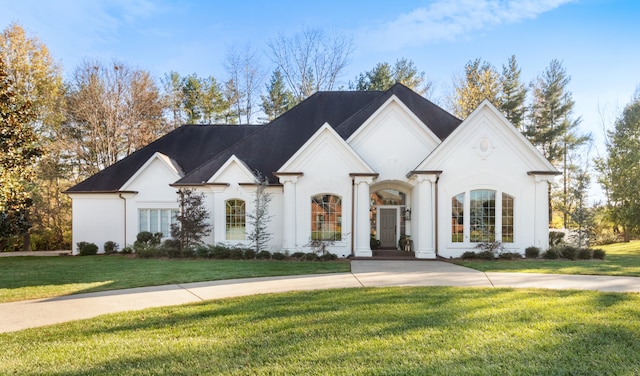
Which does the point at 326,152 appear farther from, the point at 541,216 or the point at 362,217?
the point at 541,216

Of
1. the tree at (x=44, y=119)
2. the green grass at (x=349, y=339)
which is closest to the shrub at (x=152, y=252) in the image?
the green grass at (x=349, y=339)

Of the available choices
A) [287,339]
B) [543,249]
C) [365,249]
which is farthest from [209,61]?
[287,339]

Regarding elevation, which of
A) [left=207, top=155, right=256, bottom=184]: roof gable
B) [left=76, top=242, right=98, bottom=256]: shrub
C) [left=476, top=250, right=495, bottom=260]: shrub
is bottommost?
[left=76, top=242, right=98, bottom=256]: shrub

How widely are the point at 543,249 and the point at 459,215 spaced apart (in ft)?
12.9

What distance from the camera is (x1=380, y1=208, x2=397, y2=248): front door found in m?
19.0

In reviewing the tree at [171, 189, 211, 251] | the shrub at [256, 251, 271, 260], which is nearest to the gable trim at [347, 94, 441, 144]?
the shrub at [256, 251, 271, 260]

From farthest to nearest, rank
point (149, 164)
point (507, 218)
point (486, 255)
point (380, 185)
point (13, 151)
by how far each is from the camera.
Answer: point (149, 164) < point (380, 185) < point (507, 218) < point (486, 255) < point (13, 151)

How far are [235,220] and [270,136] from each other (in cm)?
522

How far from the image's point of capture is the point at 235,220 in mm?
18156

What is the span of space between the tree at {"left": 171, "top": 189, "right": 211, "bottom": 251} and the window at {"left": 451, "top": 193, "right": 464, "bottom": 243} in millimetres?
11582

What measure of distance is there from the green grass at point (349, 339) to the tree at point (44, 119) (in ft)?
86.6

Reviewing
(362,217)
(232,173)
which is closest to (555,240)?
(362,217)

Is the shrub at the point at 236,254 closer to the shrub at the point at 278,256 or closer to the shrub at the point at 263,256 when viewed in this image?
the shrub at the point at 263,256

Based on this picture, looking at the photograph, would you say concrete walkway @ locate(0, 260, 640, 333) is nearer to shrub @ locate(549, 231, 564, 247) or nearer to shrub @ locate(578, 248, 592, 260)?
shrub @ locate(578, 248, 592, 260)
